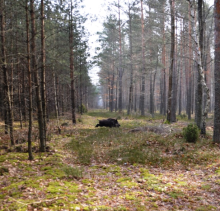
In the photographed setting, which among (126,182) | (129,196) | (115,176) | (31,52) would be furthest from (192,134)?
(31,52)

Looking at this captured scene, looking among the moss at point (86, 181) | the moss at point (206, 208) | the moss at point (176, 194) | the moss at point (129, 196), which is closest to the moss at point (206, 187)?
the moss at point (176, 194)

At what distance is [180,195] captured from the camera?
493 centimetres

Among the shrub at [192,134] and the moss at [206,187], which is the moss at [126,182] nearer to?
the moss at [206,187]

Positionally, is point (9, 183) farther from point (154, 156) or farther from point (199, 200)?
point (154, 156)

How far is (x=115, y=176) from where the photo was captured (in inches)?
257

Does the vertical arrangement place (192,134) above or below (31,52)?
below

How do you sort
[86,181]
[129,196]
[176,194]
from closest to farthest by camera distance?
1. [129,196]
2. [176,194]
3. [86,181]

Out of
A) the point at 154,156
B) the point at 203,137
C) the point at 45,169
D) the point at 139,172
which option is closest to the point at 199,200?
the point at 139,172

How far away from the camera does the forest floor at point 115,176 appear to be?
4.36m

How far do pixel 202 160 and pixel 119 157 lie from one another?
3.44m

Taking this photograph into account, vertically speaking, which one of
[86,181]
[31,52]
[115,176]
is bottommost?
[115,176]

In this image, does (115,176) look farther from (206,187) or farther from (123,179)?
(206,187)

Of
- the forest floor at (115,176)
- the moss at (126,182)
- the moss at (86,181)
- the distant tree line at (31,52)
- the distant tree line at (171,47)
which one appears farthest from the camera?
the distant tree line at (171,47)

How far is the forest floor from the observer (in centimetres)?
436
